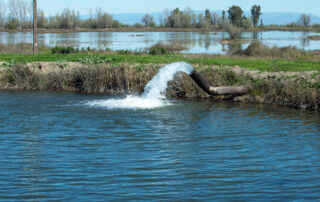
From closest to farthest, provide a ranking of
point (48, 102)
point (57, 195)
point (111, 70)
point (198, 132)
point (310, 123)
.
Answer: point (57, 195) < point (198, 132) < point (310, 123) < point (48, 102) < point (111, 70)

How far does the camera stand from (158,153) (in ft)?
43.5

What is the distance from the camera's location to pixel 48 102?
21531mm

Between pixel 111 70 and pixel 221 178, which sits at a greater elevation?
pixel 111 70

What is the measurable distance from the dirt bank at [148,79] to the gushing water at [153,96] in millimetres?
746

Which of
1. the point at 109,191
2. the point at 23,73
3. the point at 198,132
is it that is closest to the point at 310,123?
the point at 198,132

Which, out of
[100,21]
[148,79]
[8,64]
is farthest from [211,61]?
[100,21]

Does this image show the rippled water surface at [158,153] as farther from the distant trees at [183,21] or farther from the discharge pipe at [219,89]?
the distant trees at [183,21]

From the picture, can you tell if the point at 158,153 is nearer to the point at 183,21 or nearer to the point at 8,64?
the point at 8,64

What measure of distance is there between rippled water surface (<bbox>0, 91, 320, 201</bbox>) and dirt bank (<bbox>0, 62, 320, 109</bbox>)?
159 cm

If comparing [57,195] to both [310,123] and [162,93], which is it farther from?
[162,93]

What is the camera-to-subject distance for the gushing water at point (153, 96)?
20569 millimetres

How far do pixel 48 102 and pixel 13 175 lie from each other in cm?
1039

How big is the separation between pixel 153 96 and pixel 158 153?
9449 millimetres

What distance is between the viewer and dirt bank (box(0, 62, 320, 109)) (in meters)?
21.5
